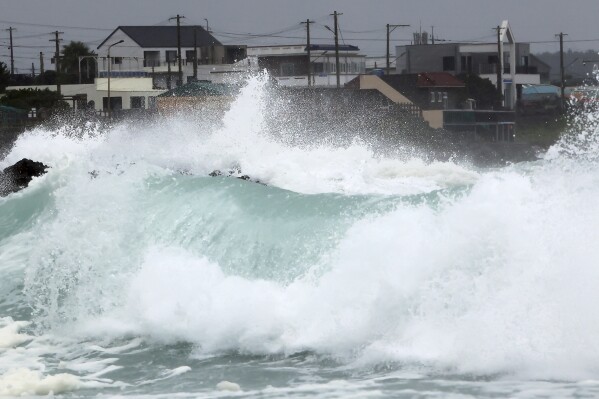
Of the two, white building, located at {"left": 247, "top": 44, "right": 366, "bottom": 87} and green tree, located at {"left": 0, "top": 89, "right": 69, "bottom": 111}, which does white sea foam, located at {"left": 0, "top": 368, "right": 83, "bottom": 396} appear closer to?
green tree, located at {"left": 0, "top": 89, "right": 69, "bottom": 111}

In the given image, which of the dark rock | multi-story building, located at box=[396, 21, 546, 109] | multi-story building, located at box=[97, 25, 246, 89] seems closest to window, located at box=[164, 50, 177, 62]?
multi-story building, located at box=[97, 25, 246, 89]

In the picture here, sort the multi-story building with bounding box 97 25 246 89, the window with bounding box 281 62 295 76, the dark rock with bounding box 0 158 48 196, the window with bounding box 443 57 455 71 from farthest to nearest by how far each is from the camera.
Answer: the window with bounding box 443 57 455 71 < the window with bounding box 281 62 295 76 < the multi-story building with bounding box 97 25 246 89 < the dark rock with bounding box 0 158 48 196

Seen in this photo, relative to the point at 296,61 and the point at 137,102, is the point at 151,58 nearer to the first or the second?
the point at 296,61

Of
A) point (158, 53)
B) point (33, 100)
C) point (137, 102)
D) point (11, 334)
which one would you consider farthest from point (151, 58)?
point (11, 334)

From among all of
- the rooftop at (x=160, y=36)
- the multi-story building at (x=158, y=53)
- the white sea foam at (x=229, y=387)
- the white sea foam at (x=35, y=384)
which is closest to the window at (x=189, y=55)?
the multi-story building at (x=158, y=53)

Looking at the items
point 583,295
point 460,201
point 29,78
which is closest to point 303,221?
point 460,201

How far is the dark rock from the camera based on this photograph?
2650cm

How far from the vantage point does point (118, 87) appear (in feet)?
242

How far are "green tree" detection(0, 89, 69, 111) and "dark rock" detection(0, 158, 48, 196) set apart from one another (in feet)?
117

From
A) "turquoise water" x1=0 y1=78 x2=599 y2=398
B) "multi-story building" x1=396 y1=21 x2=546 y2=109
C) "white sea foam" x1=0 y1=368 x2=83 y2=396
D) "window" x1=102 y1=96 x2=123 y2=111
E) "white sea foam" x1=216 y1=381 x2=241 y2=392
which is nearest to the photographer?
"white sea foam" x1=216 y1=381 x2=241 y2=392

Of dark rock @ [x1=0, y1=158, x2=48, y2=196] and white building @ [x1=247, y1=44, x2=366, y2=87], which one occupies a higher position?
white building @ [x1=247, y1=44, x2=366, y2=87]

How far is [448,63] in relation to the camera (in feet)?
301

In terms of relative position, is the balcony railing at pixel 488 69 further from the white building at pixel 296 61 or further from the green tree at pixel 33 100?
the green tree at pixel 33 100

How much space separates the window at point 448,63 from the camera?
91.4m
